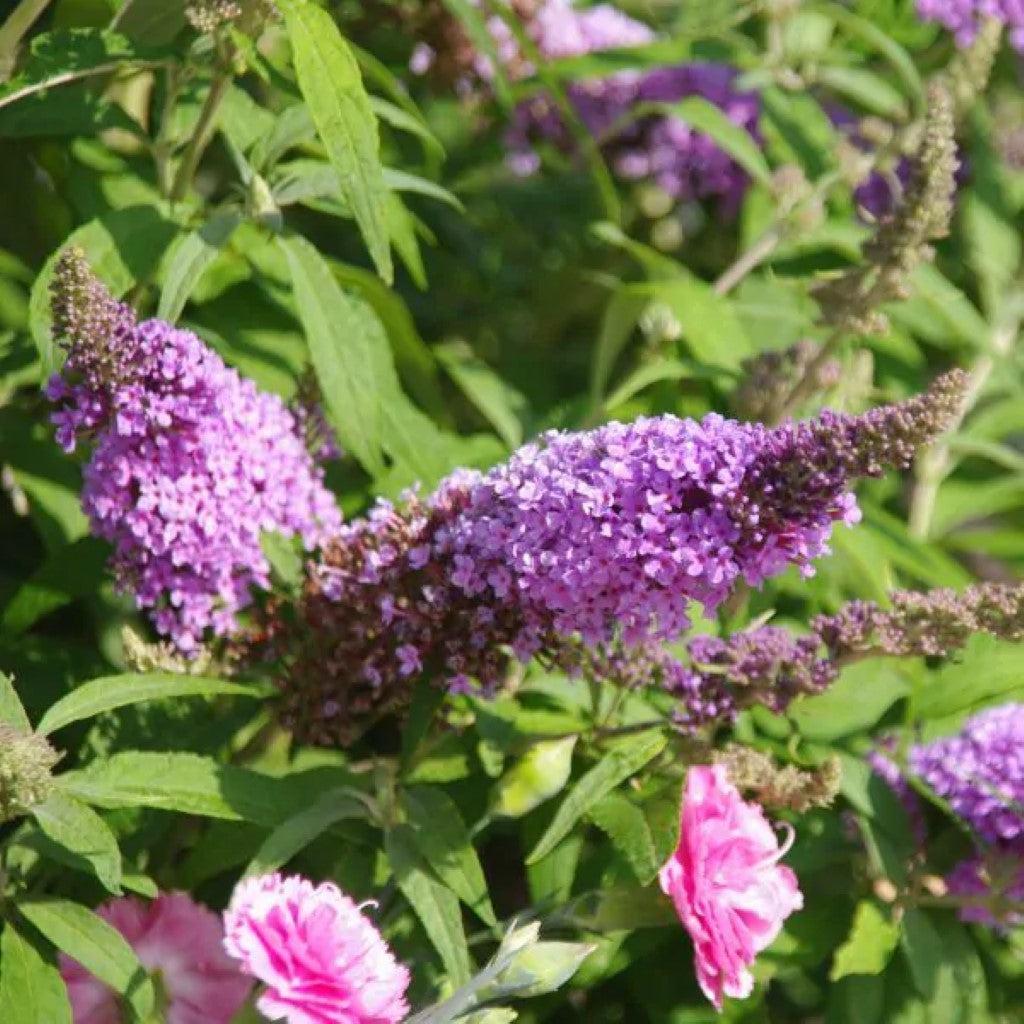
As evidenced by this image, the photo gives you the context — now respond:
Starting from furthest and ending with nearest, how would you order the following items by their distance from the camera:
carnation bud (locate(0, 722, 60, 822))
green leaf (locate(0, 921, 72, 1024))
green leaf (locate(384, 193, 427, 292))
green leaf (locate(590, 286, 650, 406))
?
green leaf (locate(590, 286, 650, 406))
green leaf (locate(384, 193, 427, 292))
green leaf (locate(0, 921, 72, 1024))
carnation bud (locate(0, 722, 60, 822))

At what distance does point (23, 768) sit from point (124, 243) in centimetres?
49

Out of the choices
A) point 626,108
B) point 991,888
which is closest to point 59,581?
point 991,888

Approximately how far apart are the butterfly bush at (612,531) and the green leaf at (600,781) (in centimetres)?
10

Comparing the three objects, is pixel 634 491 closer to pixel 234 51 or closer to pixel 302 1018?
pixel 302 1018

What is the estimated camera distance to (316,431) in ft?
4.46

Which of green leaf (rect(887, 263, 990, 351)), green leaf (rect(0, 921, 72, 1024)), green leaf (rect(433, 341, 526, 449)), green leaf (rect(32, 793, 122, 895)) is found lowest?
green leaf (rect(887, 263, 990, 351))

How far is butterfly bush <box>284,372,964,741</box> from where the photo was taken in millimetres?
1037

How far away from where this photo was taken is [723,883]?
121cm

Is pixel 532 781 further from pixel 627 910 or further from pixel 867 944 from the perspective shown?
pixel 867 944

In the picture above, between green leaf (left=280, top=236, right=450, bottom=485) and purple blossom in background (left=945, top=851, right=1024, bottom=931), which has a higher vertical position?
green leaf (left=280, top=236, right=450, bottom=485)

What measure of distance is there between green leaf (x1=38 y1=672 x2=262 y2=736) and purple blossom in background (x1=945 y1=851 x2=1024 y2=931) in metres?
0.65

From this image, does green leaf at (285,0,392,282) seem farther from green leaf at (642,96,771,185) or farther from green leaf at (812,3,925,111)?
green leaf at (812,3,925,111)

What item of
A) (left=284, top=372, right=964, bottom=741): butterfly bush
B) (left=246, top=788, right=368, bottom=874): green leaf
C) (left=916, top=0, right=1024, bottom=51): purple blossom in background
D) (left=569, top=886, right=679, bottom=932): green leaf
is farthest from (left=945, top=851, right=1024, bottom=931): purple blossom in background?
(left=916, top=0, right=1024, bottom=51): purple blossom in background

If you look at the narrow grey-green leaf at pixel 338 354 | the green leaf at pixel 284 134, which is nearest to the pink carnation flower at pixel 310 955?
the narrow grey-green leaf at pixel 338 354
